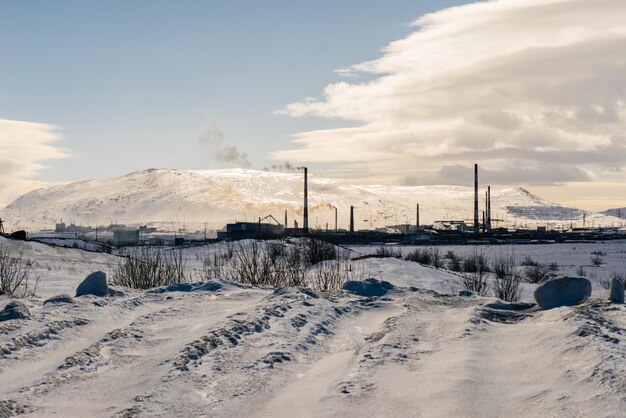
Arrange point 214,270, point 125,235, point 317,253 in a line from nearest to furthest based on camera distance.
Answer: point 214,270
point 317,253
point 125,235

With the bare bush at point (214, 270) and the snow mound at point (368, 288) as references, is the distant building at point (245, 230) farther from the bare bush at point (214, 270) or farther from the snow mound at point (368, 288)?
the snow mound at point (368, 288)

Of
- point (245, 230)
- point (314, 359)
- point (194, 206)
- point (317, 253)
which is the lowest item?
Answer: point (314, 359)

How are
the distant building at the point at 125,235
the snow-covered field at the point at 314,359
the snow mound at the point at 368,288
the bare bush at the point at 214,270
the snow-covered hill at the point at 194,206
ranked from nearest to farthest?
the snow-covered field at the point at 314,359, the snow mound at the point at 368,288, the bare bush at the point at 214,270, the distant building at the point at 125,235, the snow-covered hill at the point at 194,206

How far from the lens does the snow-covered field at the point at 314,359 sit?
4832 mm

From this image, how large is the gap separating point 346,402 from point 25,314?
4876mm

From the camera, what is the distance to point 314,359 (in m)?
6.30

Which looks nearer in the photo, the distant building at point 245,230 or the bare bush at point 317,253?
the bare bush at point 317,253

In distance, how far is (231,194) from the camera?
187375mm

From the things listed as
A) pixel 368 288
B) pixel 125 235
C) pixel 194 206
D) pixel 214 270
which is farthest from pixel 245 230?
pixel 194 206

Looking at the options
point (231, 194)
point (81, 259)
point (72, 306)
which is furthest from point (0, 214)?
point (72, 306)

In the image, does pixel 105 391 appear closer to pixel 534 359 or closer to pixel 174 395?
pixel 174 395

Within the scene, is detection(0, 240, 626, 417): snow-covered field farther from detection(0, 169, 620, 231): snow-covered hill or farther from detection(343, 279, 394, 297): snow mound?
detection(0, 169, 620, 231): snow-covered hill

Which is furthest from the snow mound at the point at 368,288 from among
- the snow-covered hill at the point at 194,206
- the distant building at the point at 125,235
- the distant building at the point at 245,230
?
the snow-covered hill at the point at 194,206

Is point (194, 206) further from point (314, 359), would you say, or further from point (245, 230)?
point (314, 359)
